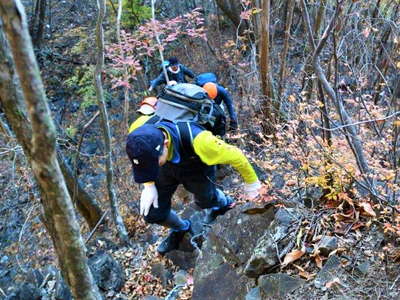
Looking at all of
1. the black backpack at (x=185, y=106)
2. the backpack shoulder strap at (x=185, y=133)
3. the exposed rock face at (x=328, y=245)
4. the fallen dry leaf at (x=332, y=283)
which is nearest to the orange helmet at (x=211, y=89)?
the black backpack at (x=185, y=106)

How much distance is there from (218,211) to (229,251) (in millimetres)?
1012

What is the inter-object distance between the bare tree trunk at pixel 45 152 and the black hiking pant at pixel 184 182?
1.79 metres

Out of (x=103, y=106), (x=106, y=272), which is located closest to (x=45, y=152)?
(x=103, y=106)

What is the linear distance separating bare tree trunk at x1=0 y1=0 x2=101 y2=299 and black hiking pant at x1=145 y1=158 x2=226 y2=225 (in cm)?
179

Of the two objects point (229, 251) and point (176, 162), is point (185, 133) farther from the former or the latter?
point (229, 251)

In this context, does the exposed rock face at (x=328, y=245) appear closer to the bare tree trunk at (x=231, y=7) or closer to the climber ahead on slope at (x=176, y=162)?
the climber ahead on slope at (x=176, y=162)

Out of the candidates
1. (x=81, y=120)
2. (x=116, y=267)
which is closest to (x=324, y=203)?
(x=116, y=267)

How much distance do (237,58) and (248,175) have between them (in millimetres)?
5658

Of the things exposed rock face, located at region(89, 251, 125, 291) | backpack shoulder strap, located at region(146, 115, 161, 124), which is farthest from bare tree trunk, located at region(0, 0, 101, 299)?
exposed rock face, located at region(89, 251, 125, 291)

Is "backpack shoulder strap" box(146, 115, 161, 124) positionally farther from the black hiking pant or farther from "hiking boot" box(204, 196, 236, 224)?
"hiking boot" box(204, 196, 236, 224)

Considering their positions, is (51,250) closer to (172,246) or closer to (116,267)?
(116,267)

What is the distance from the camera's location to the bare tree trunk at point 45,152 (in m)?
1.32

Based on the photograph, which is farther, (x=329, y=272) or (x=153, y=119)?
(x=153, y=119)

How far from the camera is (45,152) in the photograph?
154 cm
